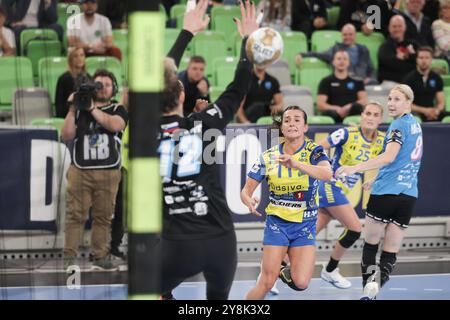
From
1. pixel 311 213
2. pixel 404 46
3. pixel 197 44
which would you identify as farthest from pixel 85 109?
pixel 404 46

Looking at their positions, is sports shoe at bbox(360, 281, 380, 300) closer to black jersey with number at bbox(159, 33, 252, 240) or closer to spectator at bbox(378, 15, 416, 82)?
black jersey with number at bbox(159, 33, 252, 240)

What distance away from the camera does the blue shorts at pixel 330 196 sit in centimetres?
816

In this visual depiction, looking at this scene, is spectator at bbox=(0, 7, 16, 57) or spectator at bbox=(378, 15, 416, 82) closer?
spectator at bbox=(0, 7, 16, 57)

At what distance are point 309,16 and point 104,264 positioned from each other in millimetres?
5427

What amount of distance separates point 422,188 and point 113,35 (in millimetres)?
3716

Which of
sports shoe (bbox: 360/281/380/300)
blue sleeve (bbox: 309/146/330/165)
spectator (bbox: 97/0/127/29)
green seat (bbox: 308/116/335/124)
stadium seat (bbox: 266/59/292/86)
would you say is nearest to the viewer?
blue sleeve (bbox: 309/146/330/165)

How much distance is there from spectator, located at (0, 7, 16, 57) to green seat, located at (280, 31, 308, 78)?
3379 millimetres

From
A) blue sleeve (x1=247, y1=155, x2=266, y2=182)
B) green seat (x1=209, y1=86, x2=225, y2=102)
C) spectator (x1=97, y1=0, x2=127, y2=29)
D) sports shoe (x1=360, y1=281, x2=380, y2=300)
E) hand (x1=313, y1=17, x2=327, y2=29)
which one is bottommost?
sports shoe (x1=360, y1=281, x2=380, y2=300)

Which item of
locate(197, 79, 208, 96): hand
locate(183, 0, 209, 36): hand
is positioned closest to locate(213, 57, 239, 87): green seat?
locate(197, 79, 208, 96): hand

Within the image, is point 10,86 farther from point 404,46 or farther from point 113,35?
point 404,46

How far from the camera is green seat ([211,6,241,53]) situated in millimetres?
11734

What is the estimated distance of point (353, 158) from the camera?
8266 mm

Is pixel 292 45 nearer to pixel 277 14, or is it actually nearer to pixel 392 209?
pixel 277 14

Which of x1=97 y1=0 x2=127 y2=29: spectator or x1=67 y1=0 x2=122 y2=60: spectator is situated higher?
x1=97 y1=0 x2=127 y2=29: spectator
